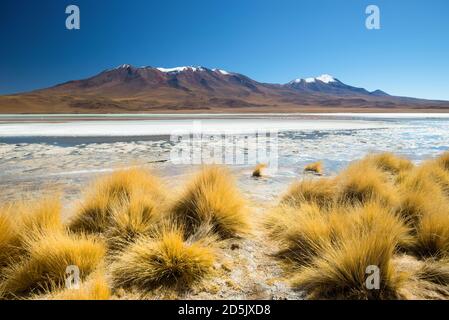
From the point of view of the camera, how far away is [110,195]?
376 cm

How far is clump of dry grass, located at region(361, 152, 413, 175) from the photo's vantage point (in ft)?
21.8

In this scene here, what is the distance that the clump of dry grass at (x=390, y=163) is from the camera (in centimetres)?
664

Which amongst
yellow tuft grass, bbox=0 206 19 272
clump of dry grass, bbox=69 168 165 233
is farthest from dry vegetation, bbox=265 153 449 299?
yellow tuft grass, bbox=0 206 19 272

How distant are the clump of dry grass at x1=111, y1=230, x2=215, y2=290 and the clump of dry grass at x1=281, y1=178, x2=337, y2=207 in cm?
193

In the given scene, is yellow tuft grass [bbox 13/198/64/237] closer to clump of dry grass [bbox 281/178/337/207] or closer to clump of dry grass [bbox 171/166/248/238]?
clump of dry grass [bbox 171/166/248/238]

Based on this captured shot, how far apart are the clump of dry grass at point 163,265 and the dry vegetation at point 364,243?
748 mm

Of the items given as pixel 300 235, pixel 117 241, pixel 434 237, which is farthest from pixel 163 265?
pixel 434 237

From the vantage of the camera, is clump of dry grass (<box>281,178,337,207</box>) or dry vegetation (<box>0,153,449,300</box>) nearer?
dry vegetation (<box>0,153,449,300</box>)

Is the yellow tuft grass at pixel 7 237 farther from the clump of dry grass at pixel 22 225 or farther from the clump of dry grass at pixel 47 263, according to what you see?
the clump of dry grass at pixel 47 263

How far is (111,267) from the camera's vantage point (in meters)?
2.45

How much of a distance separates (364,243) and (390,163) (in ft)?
17.9
